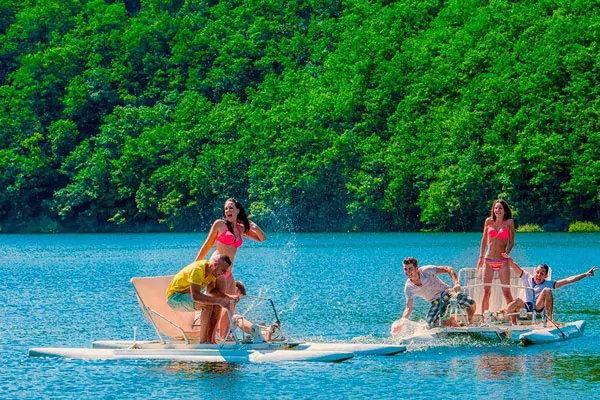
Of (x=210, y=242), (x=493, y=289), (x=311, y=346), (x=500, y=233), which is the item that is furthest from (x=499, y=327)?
(x=210, y=242)

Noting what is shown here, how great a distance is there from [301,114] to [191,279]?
281 feet

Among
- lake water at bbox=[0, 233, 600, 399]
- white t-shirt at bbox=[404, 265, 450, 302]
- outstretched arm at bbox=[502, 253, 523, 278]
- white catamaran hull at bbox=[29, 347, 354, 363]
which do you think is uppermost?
outstretched arm at bbox=[502, 253, 523, 278]

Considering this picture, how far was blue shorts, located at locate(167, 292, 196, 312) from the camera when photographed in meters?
18.1

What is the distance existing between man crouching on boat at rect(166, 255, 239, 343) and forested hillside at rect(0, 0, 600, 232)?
223 feet

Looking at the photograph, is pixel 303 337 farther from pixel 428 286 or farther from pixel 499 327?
pixel 499 327

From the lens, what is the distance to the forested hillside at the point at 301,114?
88562mm

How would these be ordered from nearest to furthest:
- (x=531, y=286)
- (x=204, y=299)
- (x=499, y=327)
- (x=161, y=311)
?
(x=204, y=299) < (x=161, y=311) < (x=499, y=327) < (x=531, y=286)

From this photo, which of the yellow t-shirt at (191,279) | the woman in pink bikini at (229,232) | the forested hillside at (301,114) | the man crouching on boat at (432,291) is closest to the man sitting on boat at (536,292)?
the man crouching on boat at (432,291)

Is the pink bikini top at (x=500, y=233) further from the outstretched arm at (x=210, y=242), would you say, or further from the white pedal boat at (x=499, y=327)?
the outstretched arm at (x=210, y=242)

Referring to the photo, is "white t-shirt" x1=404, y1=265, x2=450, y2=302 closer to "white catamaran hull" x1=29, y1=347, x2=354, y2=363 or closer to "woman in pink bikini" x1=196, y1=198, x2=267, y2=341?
"white catamaran hull" x1=29, y1=347, x2=354, y2=363

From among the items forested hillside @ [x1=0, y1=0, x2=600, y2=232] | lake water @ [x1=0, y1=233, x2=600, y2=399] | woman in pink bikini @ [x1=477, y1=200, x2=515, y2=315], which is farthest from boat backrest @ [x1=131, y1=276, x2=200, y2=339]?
forested hillside @ [x1=0, y1=0, x2=600, y2=232]

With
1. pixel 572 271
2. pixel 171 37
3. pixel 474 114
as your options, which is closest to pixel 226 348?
pixel 572 271

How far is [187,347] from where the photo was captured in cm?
1838

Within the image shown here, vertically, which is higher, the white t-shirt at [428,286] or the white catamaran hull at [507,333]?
the white t-shirt at [428,286]
